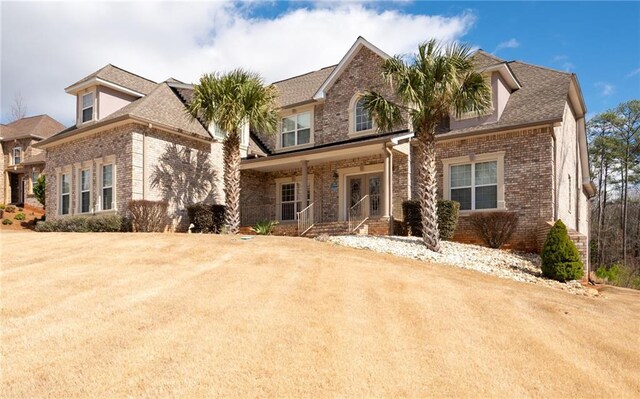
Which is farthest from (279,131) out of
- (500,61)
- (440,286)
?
(440,286)

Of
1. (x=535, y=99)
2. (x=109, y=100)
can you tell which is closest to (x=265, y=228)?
(x=109, y=100)

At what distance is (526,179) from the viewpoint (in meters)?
15.3

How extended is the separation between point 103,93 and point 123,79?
147 centimetres

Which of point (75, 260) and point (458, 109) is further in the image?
point (458, 109)

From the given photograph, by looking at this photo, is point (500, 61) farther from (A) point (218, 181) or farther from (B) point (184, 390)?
(B) point (184, 390)

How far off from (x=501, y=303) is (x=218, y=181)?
601 inches

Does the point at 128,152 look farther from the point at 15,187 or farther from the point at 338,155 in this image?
the point at 15,187

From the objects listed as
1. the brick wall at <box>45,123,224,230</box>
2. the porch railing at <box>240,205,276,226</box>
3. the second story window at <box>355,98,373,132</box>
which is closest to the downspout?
the second story window at <box>355,98,373,132</box>

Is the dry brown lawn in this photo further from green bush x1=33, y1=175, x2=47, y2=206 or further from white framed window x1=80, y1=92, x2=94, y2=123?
green bush x1=33, y1=175, x2=47, y2=206

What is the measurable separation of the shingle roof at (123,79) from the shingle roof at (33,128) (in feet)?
54.9

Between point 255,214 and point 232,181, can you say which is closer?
point 232,181

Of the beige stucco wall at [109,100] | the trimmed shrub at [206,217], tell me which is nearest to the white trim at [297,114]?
the trimmed shrub at [206,217]

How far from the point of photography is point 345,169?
1922 centimetres

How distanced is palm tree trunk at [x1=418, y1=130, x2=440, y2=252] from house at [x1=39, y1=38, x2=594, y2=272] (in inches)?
105
